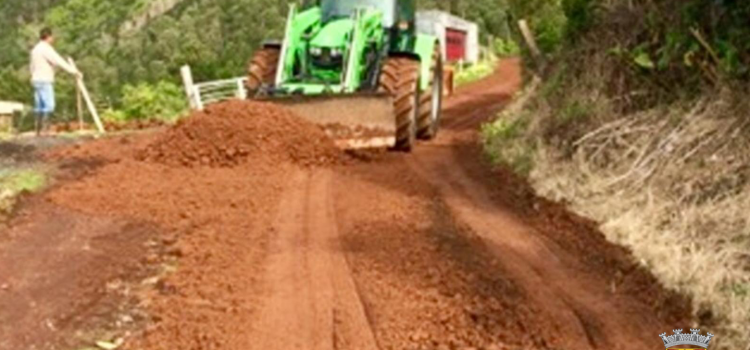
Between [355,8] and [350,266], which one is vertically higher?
[355,8]

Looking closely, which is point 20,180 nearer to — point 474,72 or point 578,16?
point 578,16

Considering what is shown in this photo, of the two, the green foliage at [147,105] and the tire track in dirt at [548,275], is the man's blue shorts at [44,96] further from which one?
the green foliage at [147,105]

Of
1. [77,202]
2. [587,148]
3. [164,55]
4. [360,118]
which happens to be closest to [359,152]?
[360,118]

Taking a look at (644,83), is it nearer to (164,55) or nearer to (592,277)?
(592,277)

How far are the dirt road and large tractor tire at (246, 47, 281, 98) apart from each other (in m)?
2.85

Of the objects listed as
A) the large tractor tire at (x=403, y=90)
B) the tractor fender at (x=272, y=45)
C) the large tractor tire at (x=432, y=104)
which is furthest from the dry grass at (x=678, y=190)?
the tractor fender at (x=272, y=45)

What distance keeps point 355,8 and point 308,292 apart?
27.5ft

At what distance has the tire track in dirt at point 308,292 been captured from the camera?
5.95m

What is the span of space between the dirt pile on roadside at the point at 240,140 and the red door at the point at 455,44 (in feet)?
97.5

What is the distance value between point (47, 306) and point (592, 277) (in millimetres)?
3797

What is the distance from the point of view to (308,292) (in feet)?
22.4

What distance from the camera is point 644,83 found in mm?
Result: 11148

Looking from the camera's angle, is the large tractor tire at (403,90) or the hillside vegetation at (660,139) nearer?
the hillside vegetation at (660,139)

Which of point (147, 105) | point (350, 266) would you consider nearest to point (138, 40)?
point (147, 105)
